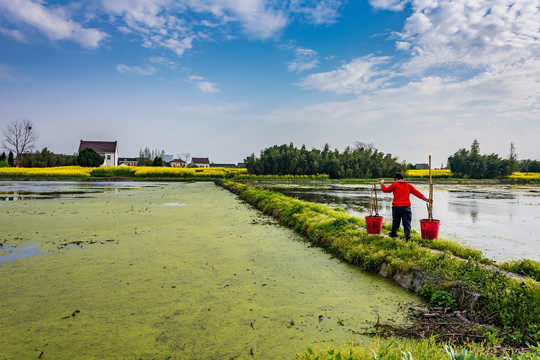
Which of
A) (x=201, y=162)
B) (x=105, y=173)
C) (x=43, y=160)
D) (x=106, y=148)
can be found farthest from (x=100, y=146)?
(x=201, y=162)

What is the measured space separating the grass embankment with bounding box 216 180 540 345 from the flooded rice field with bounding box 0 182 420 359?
0.99 feet

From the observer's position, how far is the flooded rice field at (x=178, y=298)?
2.96m

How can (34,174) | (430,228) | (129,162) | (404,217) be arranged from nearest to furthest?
(430,228), (404,217), (34,174), (129,162)

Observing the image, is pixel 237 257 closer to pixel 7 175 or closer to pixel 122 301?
pixel 122 301

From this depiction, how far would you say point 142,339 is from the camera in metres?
3.02

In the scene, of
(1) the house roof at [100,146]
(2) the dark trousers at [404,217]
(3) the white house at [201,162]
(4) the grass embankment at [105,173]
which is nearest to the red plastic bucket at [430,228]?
(2) the dark trousers at [404,217]

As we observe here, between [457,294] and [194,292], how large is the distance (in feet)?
10.3

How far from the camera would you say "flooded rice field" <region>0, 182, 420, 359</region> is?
9.73ft

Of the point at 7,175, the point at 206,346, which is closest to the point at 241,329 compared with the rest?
the point at 206,346

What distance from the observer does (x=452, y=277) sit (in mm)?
4004

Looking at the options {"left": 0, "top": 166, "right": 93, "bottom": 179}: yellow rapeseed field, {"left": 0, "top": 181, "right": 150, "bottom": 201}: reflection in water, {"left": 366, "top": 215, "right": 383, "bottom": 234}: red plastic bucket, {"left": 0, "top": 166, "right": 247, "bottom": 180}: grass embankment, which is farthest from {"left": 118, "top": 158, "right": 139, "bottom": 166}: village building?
{"left": 366, "top": 215, "right": 383, "bottom": 234}: red plastic bucket

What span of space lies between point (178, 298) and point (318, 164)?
45.8 meters

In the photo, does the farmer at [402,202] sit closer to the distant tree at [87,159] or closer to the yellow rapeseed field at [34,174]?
the yellow rapeseed field at [34,174]

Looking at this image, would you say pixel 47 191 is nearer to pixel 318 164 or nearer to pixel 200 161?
pixel 318 164
